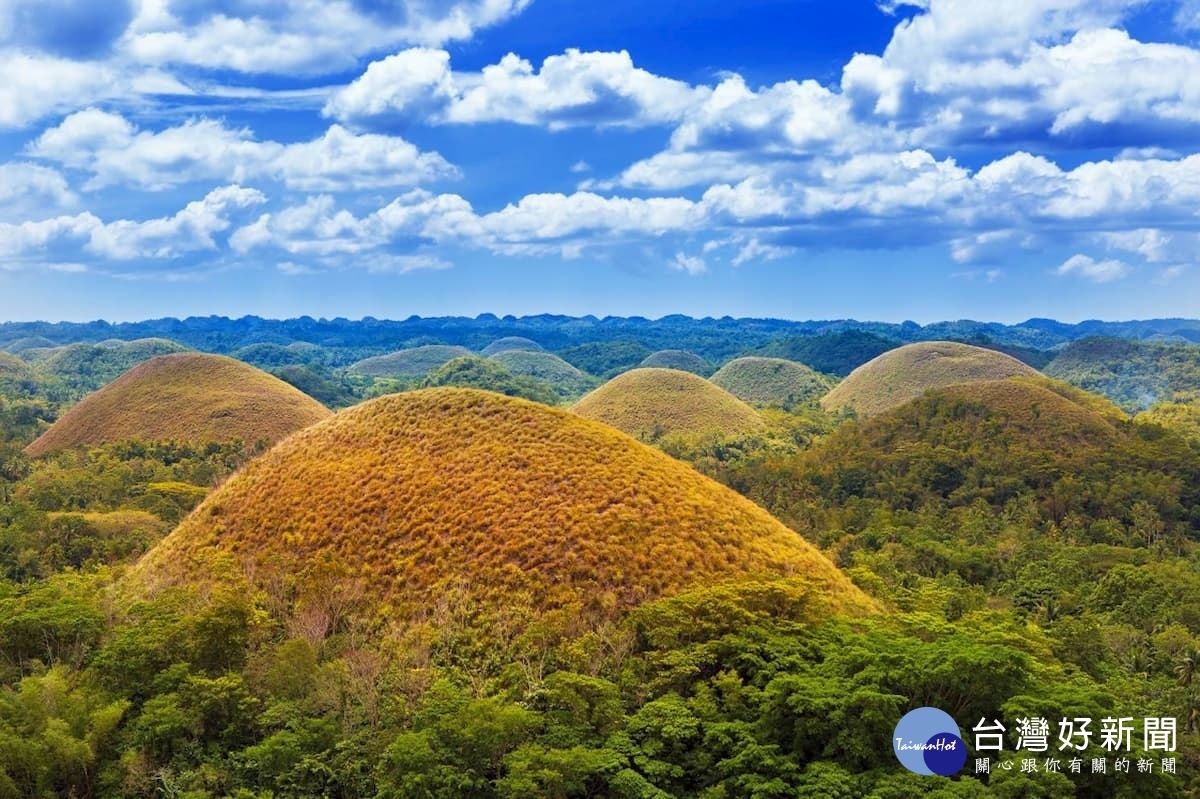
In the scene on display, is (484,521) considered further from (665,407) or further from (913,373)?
(913,373)

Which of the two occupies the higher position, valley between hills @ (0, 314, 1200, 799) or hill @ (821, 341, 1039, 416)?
hill @ (821, 341, 1039, 416)

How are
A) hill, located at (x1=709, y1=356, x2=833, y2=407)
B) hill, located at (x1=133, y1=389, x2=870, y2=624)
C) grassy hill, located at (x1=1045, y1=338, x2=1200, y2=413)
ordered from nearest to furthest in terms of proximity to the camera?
hill, located at (x1=133, y1=389, x2=870, y2=624) < grassy hill, located at (x1=1045, y1=338, x2=1200, y2=413) < hill, located at (x1=709, y1=356, x2=833, y2=407)

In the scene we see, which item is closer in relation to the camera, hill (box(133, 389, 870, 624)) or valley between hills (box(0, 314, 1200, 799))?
valley between hills (box(0, 314, 1200, 799))

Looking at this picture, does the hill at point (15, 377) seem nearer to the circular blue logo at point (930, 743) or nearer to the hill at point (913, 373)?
the hill at point (913, 373)

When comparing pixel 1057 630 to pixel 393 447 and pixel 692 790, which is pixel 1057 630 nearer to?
pixel 692 790

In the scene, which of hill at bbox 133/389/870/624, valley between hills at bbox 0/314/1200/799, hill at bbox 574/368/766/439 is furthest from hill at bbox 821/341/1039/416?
hill at bbox 133/389/870/624

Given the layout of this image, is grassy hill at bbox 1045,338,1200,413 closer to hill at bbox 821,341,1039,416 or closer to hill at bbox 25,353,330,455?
hill at bbox 821,341,1039,416

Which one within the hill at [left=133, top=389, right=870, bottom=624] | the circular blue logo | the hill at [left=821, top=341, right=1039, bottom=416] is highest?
the hill at [left=821, top=341, right=1039, bottom=416]

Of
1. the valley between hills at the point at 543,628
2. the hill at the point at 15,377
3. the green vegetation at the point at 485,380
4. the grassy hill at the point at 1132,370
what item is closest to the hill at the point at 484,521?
the valley between hills at the point at 543,628
